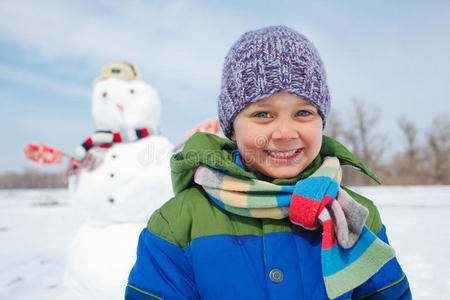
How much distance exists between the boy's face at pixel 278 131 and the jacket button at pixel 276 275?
320 mm

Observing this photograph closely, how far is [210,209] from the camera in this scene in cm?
109

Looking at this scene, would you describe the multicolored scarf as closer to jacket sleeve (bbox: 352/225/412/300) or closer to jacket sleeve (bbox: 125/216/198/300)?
jacket sleeve (bbox: 352/225/412/300)

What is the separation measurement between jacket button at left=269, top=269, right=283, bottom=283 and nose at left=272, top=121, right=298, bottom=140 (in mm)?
426

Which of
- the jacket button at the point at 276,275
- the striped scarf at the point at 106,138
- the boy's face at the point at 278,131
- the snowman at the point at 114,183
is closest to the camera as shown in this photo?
the jacket button at the point at 276,275

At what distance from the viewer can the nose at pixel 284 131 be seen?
1.02m

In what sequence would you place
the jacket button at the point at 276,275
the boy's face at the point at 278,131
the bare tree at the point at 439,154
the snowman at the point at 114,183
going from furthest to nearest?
the bare tree at the point at 439,154, the snowman at the point at 114,183, the boy's face at the point at 278,131, the jacket button at the point at 276,275

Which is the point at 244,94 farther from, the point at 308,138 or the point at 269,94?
the point at 308,138

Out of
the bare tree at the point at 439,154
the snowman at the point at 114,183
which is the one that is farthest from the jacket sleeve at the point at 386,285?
the bare tree at the point at 439,154

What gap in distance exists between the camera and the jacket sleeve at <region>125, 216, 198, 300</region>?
0.97 m

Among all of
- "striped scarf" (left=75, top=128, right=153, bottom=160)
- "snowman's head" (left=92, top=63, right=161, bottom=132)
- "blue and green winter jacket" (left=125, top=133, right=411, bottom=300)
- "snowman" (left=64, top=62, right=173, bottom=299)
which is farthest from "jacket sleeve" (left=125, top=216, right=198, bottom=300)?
"snowman's head" (left=92, top=63, right=161, bottom=132)

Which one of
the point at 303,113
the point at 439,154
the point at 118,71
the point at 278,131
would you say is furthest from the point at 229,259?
the point at 439,154

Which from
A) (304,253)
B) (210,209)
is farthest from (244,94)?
(304,253)

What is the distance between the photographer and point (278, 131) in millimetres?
1031

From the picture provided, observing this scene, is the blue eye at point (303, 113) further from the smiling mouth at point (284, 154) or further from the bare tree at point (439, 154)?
the bare tree at point (439, 154)
